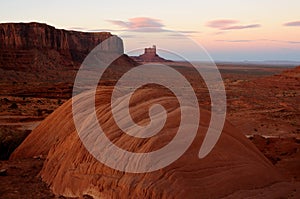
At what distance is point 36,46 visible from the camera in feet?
259

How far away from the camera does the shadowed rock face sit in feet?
18.8

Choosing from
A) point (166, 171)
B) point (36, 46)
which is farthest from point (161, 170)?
point (36, 46)

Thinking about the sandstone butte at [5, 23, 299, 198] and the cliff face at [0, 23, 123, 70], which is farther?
the cliff face at [0, 23, 123, 70]

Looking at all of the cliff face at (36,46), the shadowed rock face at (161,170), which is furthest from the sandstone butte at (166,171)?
the cliff face at (36,46)

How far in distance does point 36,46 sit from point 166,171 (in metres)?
77.8

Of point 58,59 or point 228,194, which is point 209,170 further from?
point 58,59

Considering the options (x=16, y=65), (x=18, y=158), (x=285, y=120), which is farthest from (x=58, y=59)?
(x=18, y=158)

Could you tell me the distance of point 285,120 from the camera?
70.7 feet

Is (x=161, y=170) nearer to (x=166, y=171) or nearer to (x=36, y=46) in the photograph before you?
(x=166, y=171)

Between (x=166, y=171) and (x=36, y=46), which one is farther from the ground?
(x=36, y=46)

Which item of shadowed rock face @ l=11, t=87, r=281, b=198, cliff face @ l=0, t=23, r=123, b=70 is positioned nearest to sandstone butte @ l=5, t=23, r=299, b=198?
shadowed rock face @ l=11, t=87, r=281, b=198

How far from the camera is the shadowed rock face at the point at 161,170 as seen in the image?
226 inches

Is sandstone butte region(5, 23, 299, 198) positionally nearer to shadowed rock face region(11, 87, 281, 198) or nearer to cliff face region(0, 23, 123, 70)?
shadowed rock face region(11, 87, 281, 198)

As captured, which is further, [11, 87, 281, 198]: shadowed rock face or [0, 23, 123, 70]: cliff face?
[0, 23, 123, 70]: cliff face
